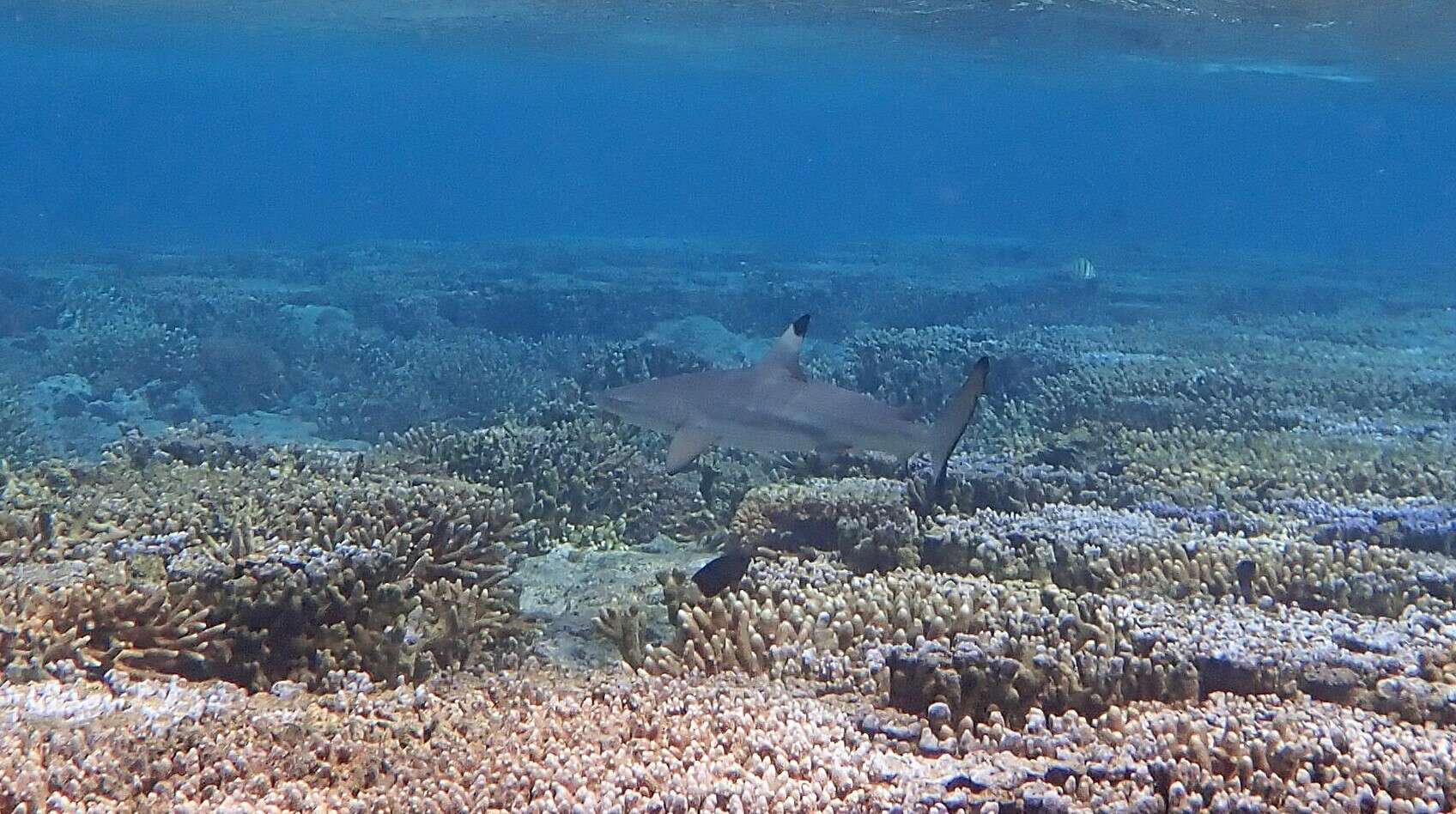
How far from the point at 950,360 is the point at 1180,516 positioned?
8.22 m

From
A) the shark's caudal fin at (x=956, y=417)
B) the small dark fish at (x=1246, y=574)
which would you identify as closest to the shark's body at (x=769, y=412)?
the shark's caudal fin at (x=956, y=417)

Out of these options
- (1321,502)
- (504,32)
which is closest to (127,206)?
(504,32)

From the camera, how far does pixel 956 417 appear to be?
6.75 m

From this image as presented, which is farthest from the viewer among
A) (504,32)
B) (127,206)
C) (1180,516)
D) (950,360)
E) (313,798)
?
(127,206)

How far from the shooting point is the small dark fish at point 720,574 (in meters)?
6.30

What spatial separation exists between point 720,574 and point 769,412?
1.76 m

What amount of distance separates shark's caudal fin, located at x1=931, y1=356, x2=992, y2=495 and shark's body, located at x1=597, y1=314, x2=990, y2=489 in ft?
0.48

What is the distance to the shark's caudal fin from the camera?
6.50 meters

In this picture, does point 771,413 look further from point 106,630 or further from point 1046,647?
point 106,630

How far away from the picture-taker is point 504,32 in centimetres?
4722

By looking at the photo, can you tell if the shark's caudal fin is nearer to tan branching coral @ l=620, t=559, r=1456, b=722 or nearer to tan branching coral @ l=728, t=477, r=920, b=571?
tan branching coral @ l=728, t=477, r=920, b=571

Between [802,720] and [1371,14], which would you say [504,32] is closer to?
[1371,14]

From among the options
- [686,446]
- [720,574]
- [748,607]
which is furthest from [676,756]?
[686,446]

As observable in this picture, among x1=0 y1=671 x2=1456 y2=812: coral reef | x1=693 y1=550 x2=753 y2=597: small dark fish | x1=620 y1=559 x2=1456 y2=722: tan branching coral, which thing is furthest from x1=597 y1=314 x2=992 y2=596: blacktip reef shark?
x1=0 y1=671 x2=1456 y2=812: coral reef
